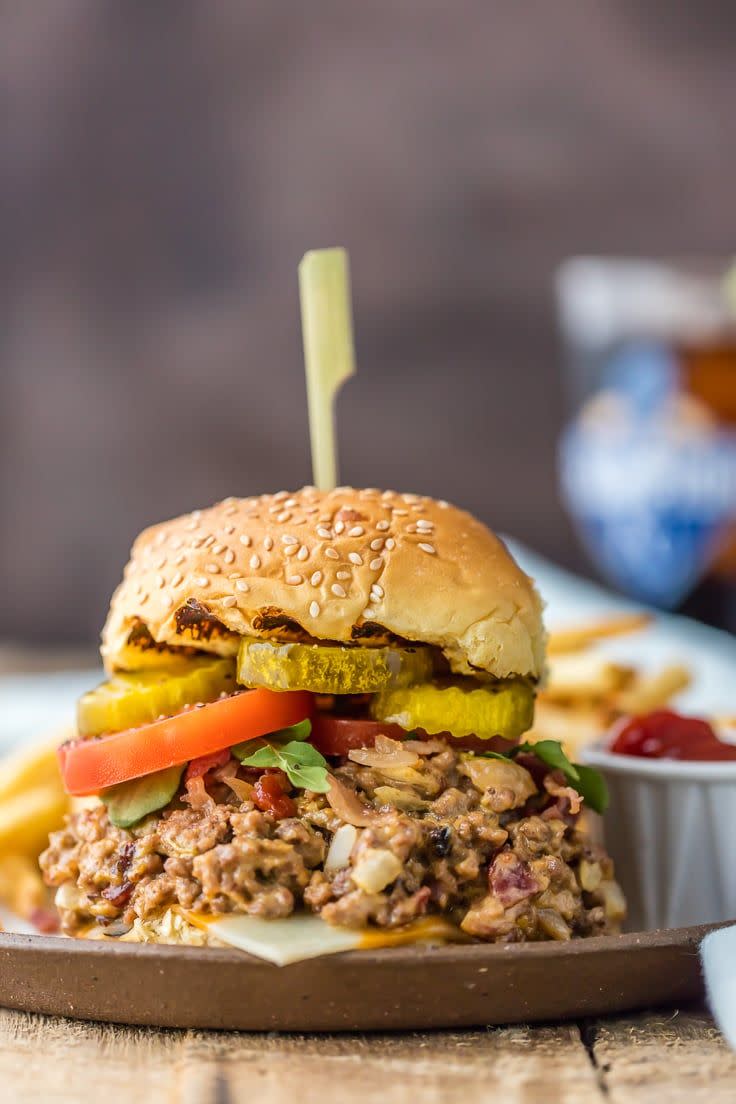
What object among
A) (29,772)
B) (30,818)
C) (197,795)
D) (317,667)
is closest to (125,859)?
(197,795)

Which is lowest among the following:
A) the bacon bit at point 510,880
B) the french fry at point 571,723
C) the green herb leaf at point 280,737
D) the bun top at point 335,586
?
the french fry at point 571,723

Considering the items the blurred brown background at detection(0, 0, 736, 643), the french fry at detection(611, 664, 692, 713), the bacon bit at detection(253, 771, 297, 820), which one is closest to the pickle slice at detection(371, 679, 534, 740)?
the bacon bit at detection(253, 771, 297, 820)

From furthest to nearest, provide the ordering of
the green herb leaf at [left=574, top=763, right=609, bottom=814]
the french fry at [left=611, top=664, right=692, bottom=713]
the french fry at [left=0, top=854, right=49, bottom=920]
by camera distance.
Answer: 1. the french fry at [left=611, top=664, right=692, bottom=713]
2. the french fry at [left=0, top=854, right=49, bottom=920]
3. the green herb leaf at [left=574, top=763, right=609, bottom=814]

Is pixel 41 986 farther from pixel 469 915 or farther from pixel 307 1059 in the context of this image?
pixel 469 915

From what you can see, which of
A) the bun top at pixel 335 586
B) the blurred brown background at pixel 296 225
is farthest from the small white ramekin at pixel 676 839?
the blurred brown background at pixel 296 225

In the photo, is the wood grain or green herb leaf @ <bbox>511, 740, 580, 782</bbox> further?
green herb leaf @ <bbox>511, 740, 580, 782</bbox>

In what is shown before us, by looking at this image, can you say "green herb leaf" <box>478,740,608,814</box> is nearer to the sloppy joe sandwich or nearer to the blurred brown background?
the sloppy joe sandwich

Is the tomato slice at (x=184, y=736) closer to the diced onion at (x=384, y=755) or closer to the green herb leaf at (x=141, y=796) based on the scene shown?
the green herb leaf at (x=141, y=796)
